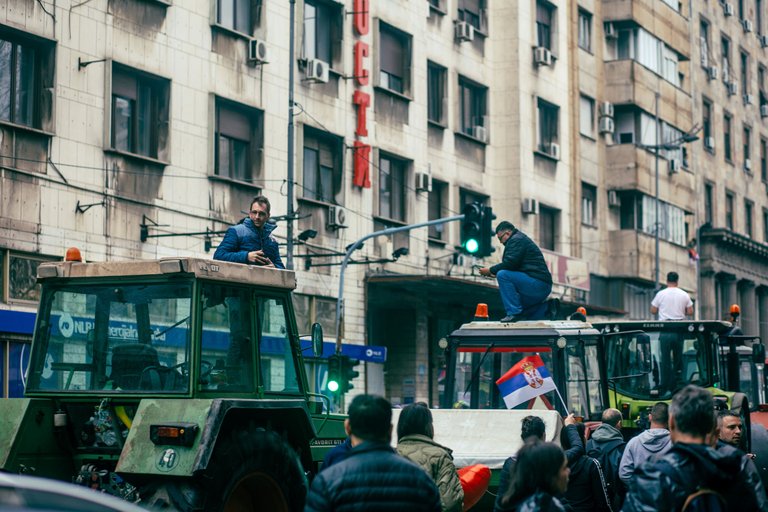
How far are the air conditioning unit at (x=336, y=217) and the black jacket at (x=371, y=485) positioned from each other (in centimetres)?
2358

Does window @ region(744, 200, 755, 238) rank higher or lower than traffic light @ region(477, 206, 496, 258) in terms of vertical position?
higher

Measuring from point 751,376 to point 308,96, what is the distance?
10834mm

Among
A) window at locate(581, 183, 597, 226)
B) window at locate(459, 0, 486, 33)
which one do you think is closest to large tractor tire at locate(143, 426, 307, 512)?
window at locate(459, 0, 486, 33)

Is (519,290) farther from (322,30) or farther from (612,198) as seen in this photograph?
(612,198)

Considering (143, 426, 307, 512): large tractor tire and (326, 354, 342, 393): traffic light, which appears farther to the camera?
(326, 354, 342, 393): traffic light

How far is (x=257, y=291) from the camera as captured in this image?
10.7 m

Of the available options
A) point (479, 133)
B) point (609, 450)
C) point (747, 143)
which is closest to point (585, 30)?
point (479, 133)

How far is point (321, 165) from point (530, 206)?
360 inches

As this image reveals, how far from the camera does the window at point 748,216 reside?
191 feet

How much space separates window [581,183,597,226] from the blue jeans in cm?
2695

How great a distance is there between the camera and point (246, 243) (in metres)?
11.9

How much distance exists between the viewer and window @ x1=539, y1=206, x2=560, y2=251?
131ft

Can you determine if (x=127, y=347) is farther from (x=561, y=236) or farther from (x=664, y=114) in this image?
(x=664, y=114)

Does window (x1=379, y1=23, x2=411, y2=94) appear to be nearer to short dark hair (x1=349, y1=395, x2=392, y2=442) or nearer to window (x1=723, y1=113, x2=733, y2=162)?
window (x1=723, y1=113, x2=733, y2=162)
